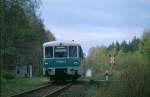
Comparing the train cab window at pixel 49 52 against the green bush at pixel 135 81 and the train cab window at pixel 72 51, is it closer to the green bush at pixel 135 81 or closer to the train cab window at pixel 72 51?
the train cab window at pixel 72 51

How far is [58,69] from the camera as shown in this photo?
33.7 m

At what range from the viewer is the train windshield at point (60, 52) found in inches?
1336

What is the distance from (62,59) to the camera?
110ft

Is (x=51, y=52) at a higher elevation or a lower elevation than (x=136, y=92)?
higher

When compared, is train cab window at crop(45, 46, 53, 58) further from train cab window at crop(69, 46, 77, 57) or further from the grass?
the grass

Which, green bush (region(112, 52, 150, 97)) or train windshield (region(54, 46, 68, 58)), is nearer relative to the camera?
green bush (region(112, 52, 150, 97))

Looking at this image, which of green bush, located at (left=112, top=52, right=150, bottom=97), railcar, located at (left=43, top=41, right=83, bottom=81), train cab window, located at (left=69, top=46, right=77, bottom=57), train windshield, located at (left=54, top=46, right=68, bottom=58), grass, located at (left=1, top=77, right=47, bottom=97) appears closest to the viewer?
green bush, located at (left=112, top=52, right=150, bottom=97)

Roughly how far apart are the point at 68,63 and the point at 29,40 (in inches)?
1486

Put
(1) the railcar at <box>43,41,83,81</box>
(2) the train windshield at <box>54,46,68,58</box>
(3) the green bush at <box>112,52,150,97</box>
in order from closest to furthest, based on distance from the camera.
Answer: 1. (3) the green bush at <box>112,52,150,97</box>
2. (1) the railcar at <box>43,41,83,81</box>
3. (2) the train windshield at <box>54,46,68,58</box>

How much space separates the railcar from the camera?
33531 mm

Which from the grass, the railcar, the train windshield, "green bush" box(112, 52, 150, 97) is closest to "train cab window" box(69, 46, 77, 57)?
the railcar

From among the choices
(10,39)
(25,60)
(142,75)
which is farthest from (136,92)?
(25,60)

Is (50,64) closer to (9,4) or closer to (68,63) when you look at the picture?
(68,63)

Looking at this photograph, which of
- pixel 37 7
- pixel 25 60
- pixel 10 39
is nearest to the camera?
pixel 37 7
